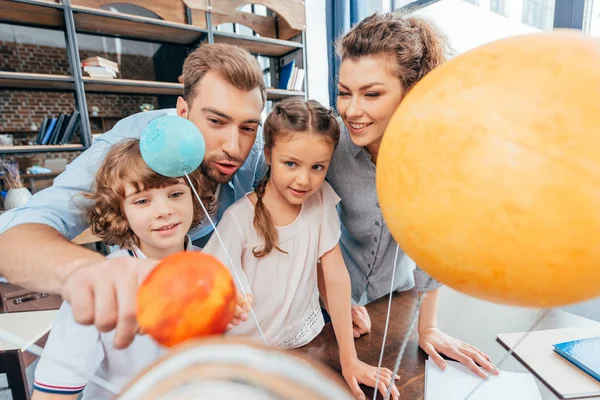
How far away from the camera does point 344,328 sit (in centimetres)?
83

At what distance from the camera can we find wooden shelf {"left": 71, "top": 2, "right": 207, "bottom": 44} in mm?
2412

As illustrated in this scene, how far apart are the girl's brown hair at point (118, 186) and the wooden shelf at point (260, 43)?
8.00ft

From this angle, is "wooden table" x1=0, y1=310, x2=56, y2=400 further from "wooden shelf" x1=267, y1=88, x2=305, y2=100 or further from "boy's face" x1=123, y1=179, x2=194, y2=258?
"wooden shelf" x1=267, y1=88, x2=305, y2=100

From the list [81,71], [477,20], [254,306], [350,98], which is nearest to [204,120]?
[350,98]

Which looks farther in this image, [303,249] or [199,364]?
[303,249]

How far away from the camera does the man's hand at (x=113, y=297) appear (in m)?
0.30

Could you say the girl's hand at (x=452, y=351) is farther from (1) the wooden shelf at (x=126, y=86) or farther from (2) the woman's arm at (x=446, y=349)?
(1) the wooden shelf at (x=126, y=86)

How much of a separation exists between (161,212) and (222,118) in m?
0.36

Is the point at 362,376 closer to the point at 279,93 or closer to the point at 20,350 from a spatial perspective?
the point at 20,350

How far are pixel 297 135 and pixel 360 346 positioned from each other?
1.92ft

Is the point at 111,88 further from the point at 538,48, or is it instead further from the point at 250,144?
the point at 538,48

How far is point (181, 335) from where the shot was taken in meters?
0.27

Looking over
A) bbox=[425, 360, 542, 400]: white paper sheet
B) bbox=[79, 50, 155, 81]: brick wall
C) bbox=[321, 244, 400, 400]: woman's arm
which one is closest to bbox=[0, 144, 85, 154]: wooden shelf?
bbox=[79, 50, 155, 81]: brick wall

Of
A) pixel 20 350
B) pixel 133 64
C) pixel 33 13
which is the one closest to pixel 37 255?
pixel 20 350
